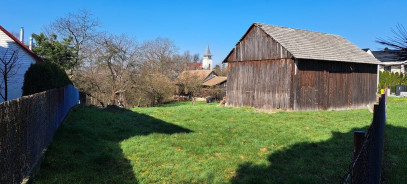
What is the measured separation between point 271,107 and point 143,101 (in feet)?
70.6

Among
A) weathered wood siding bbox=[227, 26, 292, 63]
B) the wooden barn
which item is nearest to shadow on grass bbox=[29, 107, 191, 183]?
the wooden barn

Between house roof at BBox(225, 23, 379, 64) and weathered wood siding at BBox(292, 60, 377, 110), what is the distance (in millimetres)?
429

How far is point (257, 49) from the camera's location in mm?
19344

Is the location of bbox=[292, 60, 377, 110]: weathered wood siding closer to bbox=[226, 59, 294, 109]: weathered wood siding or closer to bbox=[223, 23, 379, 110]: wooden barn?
bbox=[223, 23, 379, 110]: wooden barn

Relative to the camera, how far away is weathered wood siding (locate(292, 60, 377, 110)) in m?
17.4

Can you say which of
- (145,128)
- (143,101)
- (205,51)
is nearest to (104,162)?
(145,128)

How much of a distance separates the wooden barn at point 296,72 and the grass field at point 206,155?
7138 mm

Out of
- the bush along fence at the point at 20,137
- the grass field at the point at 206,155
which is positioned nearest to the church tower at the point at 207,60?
the grass field at the point at 206,155

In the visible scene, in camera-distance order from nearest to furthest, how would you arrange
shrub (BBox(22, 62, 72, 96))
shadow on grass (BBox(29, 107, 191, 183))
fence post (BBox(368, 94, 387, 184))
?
1. fence post (BBox(368, 94, 387, 184))
2. shadow on grass (BBox(29, 107, 191, 183))
3. shrub (BBox(22, 62, 72, 96))

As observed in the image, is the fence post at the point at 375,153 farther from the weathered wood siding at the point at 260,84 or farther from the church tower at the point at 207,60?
the church tower at the point at 207,60

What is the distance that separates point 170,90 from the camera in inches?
1489

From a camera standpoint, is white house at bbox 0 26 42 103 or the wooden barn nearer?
the wooden barn

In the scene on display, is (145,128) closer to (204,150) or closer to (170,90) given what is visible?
(204,150)

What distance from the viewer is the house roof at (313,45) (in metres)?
17.7
